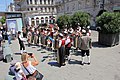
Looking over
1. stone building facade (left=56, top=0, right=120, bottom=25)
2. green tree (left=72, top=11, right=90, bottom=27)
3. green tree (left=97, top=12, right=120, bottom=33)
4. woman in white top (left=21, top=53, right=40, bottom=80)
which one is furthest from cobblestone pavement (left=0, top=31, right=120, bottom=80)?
stone building facade (left=56, top=0, right=120, bottom=25)

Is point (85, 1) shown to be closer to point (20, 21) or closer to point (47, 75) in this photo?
point (20, 21)

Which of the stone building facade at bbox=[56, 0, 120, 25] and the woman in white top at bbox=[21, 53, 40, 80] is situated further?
the stone building facade at bbox=[56, 0, 120, 25]

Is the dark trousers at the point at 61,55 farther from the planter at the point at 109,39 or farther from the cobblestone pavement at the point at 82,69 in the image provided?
the planter at the point at 109,39

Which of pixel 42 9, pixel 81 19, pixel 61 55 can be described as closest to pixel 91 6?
pixel 81 19

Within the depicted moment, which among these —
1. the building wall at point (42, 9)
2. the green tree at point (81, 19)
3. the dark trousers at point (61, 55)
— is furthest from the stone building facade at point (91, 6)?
the dark trousers at point (61, 55)

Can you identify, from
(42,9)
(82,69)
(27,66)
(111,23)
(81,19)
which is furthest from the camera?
(42,9)

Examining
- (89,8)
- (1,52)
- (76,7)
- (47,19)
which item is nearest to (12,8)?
(47,19)

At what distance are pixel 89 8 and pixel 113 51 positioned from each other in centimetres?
3073

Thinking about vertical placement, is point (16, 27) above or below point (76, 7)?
below

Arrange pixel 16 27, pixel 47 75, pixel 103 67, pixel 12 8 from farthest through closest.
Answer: pixel 12 8, pixel 16 27, pixel 103 67, pixel 47 75

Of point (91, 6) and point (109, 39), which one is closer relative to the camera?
point (109, 39)

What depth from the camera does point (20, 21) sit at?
73.6ft

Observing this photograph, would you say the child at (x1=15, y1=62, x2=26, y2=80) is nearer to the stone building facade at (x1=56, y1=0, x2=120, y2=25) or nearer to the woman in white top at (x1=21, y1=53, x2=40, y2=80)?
the woman in white top at (x1=21, y1=53, x2=40, y2=80)

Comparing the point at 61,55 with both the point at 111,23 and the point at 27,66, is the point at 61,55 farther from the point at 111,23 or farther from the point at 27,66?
the point at 111,23
